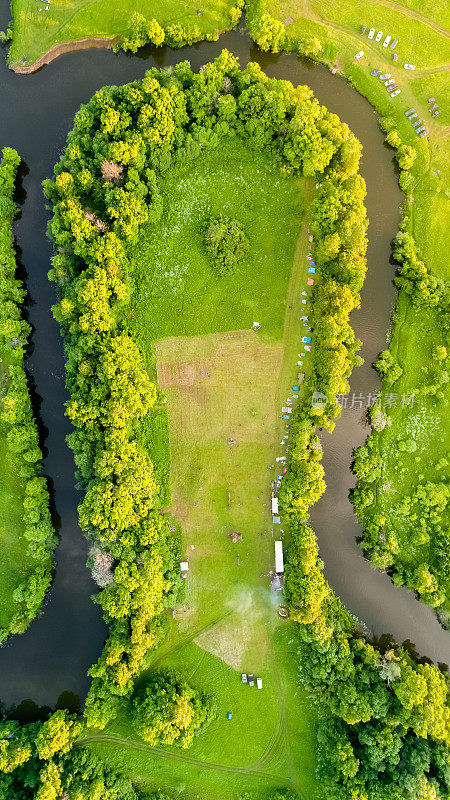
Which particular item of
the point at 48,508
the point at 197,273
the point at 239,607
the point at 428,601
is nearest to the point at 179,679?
the point at 239,607

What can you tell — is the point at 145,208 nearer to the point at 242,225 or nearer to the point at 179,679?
the point at 242,225

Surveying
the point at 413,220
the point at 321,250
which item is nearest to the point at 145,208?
the point at 321,250

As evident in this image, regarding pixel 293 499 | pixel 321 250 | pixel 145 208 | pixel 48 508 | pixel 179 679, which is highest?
pixel 321 250

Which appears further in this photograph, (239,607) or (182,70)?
(239,607)

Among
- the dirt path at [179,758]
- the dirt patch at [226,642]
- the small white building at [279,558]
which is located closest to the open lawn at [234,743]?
the dirt path at [179,758]

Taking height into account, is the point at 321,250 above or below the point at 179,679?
above

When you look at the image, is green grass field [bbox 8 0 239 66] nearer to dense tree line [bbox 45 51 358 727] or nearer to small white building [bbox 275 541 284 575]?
dense tree line [bbox 45 51 358 727]
